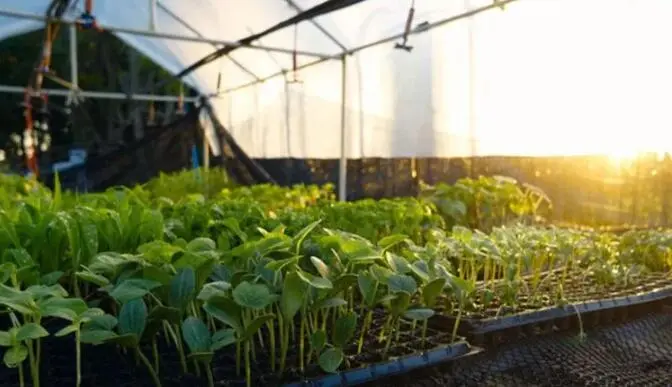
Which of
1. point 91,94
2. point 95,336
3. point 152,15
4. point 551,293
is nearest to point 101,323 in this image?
point 95,336

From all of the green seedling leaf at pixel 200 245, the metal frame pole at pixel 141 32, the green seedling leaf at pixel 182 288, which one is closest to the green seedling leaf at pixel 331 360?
the green seedling leaf at pixel 182 288

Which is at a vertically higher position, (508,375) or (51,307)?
(51,307)

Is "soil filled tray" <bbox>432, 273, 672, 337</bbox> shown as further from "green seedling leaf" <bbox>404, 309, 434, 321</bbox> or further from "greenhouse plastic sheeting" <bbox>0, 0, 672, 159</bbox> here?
"greenhouse plastic sheeting" <bbox>0, 0, 672, 159</bbox>

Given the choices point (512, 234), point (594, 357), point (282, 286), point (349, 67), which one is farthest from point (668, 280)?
point (349, 67)

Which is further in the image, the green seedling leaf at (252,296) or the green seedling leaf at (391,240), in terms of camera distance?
the green seedling leaf at (391,240)

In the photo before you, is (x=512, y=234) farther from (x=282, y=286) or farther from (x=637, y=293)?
(x=282, y=286)

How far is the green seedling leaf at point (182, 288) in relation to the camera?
0.91 meters

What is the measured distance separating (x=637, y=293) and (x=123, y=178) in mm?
5489

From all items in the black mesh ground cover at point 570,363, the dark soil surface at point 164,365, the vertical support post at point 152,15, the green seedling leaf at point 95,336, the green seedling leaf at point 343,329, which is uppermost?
the vertical support post at point 152,15

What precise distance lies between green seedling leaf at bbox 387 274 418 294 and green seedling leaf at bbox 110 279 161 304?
0.36 meters

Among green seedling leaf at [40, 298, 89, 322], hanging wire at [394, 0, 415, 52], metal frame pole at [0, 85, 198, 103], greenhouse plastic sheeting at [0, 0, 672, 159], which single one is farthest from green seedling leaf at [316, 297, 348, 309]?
metal frame pole at [0, 85, 198, 103]

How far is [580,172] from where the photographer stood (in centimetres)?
553

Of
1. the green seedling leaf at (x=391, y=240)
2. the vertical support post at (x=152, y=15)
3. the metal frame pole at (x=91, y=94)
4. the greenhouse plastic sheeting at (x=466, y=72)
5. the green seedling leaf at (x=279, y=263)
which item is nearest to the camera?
the green seedling leaf at (x=279, y=263)

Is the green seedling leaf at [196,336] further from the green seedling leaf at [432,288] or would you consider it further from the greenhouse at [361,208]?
the green seedling leaf at [432,288]
